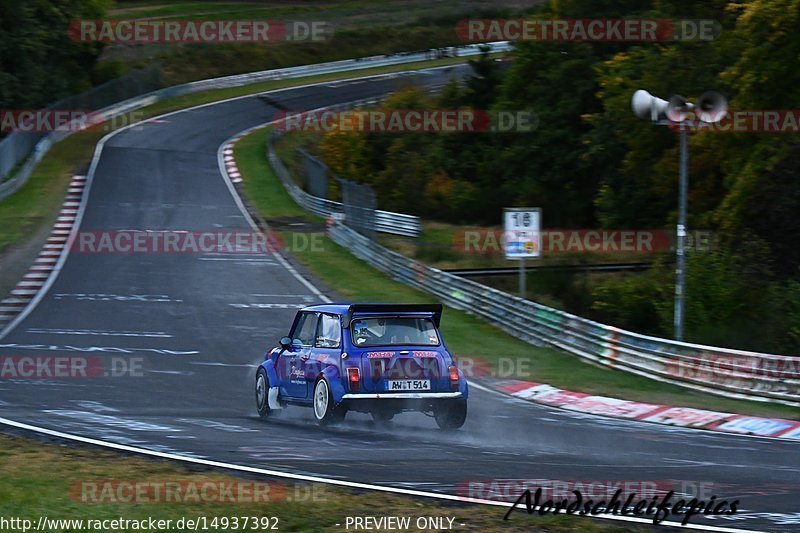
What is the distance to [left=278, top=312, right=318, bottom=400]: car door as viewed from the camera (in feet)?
43.6

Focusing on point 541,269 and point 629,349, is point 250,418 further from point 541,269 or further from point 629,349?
point 541,269

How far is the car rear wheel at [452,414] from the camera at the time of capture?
499 inches

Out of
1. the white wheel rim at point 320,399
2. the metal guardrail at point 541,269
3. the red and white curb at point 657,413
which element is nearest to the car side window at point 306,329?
the white wheel rim at point 320,399

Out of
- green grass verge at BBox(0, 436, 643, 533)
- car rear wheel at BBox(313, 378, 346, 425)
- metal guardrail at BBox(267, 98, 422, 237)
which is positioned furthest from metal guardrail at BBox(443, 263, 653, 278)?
green grass verge at BBox(0, 436, 643, 533)

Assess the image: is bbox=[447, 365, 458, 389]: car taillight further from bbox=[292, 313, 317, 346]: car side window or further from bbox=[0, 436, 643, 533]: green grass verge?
bbox=[0, 436, 643, 533]: green grass verge

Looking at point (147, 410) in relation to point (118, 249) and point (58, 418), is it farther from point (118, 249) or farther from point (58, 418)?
point (118, 249)

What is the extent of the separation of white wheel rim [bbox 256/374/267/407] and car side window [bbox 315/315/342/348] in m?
1.39

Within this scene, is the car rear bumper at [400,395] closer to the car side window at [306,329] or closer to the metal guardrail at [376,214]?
the car side window at [306,329]

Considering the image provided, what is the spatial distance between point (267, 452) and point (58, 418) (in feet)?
Answer: 11.4

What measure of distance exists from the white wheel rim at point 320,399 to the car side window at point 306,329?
0.74 m

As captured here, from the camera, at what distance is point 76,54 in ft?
201

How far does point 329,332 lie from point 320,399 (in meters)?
0.84

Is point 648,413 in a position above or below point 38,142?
below

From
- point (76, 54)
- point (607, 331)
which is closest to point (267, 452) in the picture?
point (607, 331)
